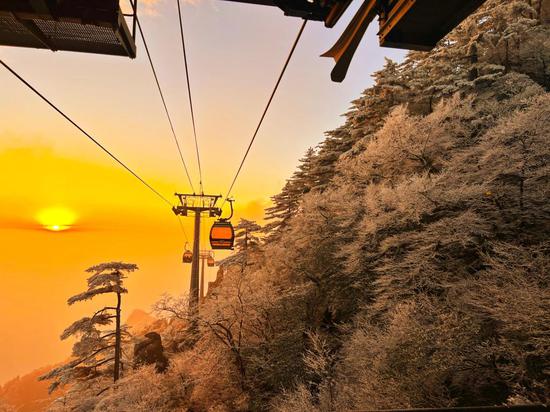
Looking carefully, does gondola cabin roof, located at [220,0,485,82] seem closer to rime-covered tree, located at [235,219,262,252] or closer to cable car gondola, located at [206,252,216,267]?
rime-covered tree, located at [235,219,262,252]

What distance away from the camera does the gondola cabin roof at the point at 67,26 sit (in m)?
2.65

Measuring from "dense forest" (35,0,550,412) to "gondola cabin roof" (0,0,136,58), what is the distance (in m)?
12.6

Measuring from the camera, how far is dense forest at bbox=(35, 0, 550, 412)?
38.1ft

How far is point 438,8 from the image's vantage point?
2.41m

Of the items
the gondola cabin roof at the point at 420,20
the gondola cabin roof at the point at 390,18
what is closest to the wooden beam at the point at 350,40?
the gondola cabin roof at the point at 390,18

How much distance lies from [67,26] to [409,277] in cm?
1684

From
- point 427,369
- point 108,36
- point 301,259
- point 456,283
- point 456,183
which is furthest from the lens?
point 301,259

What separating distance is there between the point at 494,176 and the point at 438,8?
16962mm

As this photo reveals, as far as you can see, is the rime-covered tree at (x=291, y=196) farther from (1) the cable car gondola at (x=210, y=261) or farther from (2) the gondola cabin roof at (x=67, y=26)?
(2) the gondola cabin roof at (x=67, y=26)

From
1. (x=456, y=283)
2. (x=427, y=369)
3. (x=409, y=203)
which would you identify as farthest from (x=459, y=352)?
(x=409, y=203)

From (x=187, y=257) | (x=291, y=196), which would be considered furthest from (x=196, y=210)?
(x=291, y=196)

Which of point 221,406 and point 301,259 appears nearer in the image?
point 221,406

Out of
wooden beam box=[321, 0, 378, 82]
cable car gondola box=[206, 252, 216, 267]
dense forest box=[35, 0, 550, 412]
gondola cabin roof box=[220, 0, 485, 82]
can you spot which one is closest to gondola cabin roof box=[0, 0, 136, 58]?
gondola cabin roof box=[220, 0, 485, 82]

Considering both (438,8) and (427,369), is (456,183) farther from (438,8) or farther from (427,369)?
(438,8)
